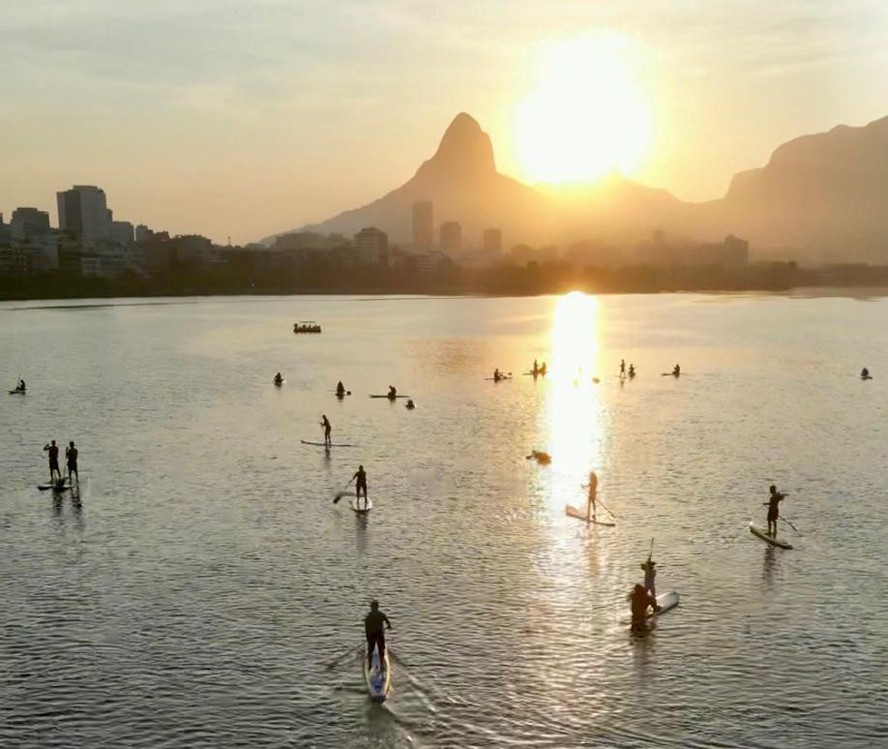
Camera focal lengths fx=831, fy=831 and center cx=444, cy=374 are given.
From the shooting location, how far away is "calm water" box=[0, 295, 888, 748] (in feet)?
74.2

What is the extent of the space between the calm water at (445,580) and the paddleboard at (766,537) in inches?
21.7

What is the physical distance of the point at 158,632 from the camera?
90.8 feet

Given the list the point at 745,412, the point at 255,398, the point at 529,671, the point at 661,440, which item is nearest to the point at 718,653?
the point at 529,671

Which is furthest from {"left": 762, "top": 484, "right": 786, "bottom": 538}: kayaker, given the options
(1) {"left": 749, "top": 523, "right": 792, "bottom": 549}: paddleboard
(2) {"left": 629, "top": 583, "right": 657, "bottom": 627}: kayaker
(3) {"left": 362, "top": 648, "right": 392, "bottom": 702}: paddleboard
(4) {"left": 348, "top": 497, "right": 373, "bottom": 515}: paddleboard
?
(3) {"left": 362, "top": 648, "right": 392, "bottom": 702}: paddleboard

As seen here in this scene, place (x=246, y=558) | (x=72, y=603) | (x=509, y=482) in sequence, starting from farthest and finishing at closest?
(x=509, y=482)
(x=246, y=558)
(x=72, y=603)

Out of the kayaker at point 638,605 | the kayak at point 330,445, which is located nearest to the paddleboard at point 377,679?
the kayaker at point 638,605

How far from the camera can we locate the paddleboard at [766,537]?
1419 inches

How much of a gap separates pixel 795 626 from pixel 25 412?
2767 inches

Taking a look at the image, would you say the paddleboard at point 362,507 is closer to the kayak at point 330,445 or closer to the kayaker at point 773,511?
the kayak at point 330,445

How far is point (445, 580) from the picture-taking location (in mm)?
32344

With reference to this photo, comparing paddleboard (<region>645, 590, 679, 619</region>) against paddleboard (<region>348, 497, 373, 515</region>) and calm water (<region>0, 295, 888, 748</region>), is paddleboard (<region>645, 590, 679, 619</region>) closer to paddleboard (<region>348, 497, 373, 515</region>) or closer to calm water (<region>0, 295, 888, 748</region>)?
calm water (<region>0, 295, 888, 748</region>)

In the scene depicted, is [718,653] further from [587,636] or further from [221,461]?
[221,461]

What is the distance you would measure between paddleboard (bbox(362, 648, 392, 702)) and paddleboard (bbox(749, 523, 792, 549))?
65.2ft

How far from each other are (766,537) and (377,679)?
68.5ft
